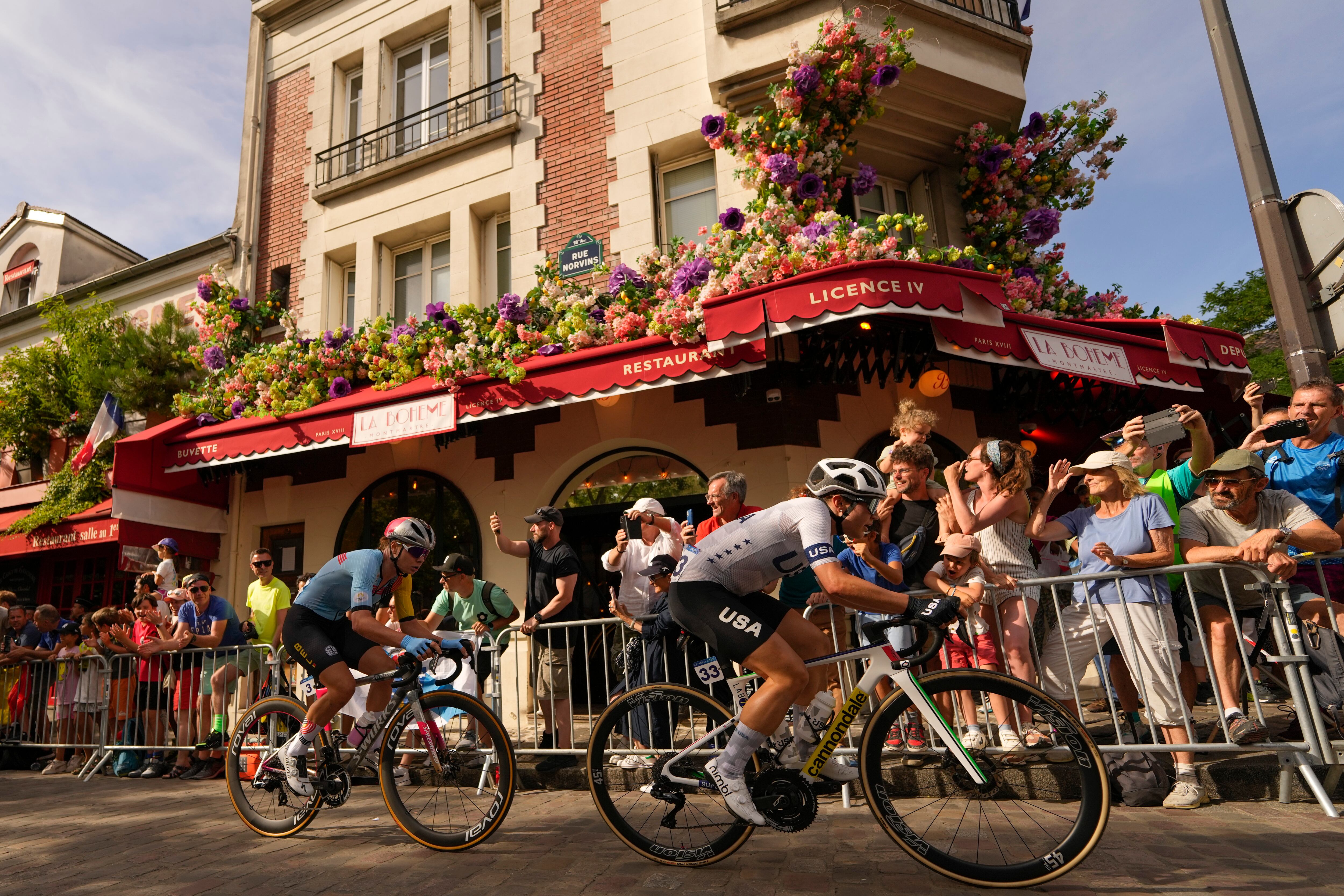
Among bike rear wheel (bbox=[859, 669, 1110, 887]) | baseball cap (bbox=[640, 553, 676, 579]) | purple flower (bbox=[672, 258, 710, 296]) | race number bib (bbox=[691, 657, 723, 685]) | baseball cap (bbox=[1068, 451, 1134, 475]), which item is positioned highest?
purple flower (bbox=[672, 258, 710, 296])

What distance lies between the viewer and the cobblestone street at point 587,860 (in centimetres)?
327

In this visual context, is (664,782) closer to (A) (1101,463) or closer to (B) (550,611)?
(B) (550,611)

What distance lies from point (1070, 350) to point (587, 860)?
247 inches

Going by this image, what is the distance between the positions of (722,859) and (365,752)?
6.98 ft

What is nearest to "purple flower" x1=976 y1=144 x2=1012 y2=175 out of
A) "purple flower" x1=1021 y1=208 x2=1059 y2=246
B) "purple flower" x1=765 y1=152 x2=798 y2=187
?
"purple flower" x1=1021 y1=208 x2=1059 y2=246

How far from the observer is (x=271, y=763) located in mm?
4691

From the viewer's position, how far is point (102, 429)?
12.0 meters

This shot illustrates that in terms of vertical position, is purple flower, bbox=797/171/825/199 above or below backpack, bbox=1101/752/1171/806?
above

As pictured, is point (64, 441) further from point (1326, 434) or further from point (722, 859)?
point (1326, 434)

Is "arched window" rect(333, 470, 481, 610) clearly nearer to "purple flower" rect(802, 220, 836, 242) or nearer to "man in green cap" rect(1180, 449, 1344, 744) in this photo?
"purple flower" rect(802, 220, 836, 242)

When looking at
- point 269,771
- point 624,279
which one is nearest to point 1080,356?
point 624,279

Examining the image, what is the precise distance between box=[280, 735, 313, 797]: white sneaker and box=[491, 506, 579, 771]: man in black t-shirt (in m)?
1.75

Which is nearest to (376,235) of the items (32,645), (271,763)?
(32,645)

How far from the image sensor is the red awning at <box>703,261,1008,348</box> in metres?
6.77
